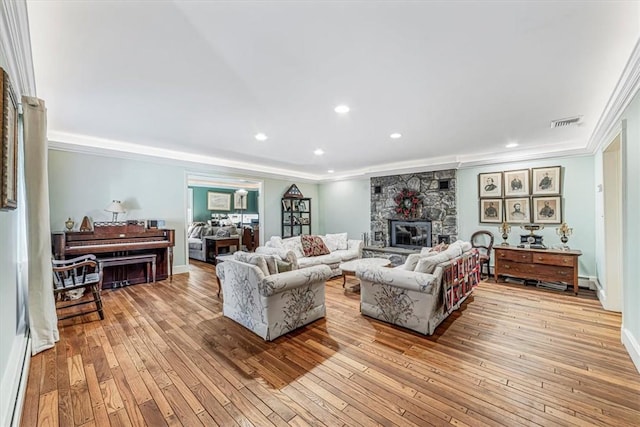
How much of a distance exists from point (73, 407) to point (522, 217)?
6.49m

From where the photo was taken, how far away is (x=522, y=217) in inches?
203

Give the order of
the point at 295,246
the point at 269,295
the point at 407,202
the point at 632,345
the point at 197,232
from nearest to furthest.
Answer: the point at 632,345
the point at 269,295
the point at 295,246
the point at 407,202
the point at 197,232

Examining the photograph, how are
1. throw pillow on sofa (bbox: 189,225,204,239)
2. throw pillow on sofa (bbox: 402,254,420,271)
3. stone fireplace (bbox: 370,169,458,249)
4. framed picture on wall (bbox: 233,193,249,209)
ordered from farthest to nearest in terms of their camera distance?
framed picture on wall (bbox: 233,193,249,209) → throw pillow on sofa (bbox: 189,225,204,239) → stone fireplace (bbox: 370,169,458,249) → throw pillow on sofa (bbox: 402,254,420,271)

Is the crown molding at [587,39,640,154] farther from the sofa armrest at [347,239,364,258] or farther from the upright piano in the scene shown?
the upright piano

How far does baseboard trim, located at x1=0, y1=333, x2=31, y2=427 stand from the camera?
1503 millimetres

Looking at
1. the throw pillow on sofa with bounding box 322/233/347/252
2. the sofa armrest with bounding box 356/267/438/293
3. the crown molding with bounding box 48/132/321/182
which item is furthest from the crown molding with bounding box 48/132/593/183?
the sofa armrest with bounding box 356/267/438/293

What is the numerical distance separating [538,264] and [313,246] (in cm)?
393

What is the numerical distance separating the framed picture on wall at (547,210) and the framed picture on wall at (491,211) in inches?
21.3

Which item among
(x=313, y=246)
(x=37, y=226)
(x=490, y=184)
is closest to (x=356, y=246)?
(x=313, y=246)

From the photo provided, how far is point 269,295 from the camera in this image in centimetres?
269

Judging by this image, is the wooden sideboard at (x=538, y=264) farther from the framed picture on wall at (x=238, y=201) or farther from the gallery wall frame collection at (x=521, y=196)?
the framed picture on wall at (x=238, y=201)

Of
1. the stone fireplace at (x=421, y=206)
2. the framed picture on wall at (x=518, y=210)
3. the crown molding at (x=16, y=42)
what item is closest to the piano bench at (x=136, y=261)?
the crown molding at (x=16, y=42)

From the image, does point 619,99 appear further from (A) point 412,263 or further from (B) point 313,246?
(B) point 313,246

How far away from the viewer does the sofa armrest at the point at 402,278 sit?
9.21ft
